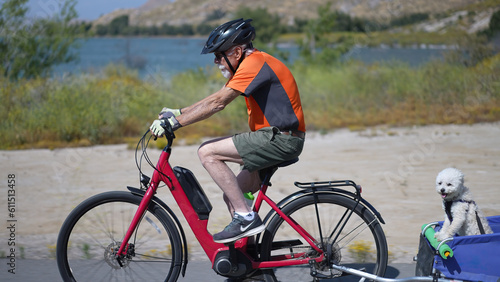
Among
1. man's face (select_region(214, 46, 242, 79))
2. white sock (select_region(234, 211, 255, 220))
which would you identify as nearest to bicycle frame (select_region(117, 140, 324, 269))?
white sock (select_region(234, 211, 255, 220))

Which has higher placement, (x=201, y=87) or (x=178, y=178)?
(x=178, y=178)

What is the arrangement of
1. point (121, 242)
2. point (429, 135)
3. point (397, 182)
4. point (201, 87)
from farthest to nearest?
1. point (201, 87)
2. point (429, 135)
3. point (397, 182)
4. point (121, 242)

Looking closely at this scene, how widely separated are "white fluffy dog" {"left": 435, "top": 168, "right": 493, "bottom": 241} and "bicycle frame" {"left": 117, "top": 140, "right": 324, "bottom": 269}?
830mm

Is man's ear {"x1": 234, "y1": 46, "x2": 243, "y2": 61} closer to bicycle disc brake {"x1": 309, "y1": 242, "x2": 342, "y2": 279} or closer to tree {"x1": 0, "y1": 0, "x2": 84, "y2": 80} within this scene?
bicycle disc brake {"x1": 309, "y1": 242, "x2": 342, "y2": 279}

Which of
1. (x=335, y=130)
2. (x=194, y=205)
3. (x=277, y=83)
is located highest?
(x=277, y=83)

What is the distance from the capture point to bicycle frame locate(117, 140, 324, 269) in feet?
12.8

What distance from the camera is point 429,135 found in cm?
1052

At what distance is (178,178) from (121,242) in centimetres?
57

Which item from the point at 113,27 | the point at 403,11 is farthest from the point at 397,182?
the point at 113,27

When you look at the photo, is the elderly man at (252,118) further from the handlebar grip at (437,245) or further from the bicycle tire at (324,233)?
the handlebar grip at (437,245)

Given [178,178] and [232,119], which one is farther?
[232,119]

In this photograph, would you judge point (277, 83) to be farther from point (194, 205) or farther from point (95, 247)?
point (95, 247)

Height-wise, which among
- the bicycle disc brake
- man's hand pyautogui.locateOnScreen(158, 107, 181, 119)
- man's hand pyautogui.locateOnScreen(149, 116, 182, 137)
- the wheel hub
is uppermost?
man's hand pyautogui.locateOnScreen(158, 107, 181, 119)

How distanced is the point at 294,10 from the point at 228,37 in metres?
50.6
